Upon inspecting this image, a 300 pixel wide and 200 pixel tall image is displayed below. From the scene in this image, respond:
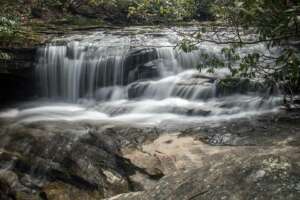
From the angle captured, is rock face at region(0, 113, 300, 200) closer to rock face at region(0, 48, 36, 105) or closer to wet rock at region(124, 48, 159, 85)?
rock face at region(0, 48, 36, 105)

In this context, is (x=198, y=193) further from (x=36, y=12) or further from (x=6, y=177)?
(x=36, y=12)


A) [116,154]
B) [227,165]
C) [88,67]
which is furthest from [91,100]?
[227,165]

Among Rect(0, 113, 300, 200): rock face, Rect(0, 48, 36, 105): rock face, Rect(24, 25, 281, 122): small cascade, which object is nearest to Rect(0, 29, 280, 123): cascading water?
Rect(24, 25, 281, 122): small cascade

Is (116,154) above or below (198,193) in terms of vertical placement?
below

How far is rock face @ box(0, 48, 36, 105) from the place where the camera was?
11.2 metres

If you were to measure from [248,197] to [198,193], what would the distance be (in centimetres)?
35

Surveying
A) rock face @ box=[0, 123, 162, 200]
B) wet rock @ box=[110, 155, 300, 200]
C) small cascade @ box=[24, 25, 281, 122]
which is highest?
wet rock @ box=[110, 155, 300, 200]

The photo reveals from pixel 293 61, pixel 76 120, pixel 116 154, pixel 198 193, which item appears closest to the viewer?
pixel 198 193

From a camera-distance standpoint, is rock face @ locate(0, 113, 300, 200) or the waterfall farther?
the waterfall

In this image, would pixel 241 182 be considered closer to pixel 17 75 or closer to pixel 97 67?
pixel 97 67

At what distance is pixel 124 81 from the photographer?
11.8m

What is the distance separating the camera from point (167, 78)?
11.6 meters

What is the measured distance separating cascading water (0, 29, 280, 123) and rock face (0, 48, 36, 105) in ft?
0.86

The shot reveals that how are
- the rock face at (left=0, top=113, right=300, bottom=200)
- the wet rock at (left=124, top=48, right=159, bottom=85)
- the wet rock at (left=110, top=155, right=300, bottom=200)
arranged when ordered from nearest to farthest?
the wet rock at (left=110, top=155, right=300, bottom=200)
the rock face at (left=0, top=113, right=300, bottom=200)
the wet rock at (left=124, top=48, right=159, bottom=85)
